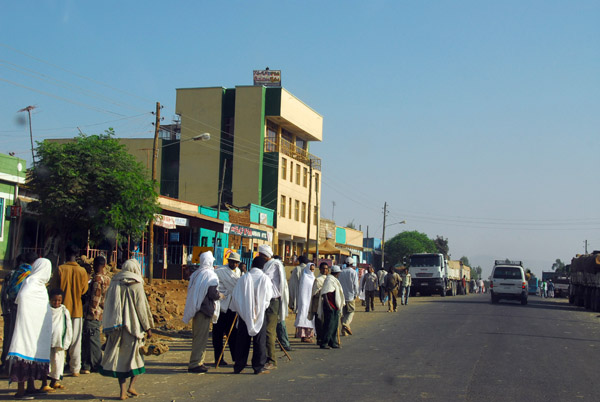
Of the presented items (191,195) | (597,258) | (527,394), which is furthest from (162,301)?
(191,195)

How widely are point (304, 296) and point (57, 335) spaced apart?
647 centimetres

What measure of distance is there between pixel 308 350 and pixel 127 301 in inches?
229

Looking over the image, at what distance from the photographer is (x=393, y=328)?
720 inches

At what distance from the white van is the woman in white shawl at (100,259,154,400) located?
29179 millimetres

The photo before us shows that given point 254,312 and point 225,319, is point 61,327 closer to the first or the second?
point 254,312

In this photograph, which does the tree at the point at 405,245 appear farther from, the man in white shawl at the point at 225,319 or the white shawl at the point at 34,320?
the white shawl at the point at 34,320

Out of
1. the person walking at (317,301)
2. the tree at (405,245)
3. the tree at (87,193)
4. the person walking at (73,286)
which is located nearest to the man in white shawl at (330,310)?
the person walking at (317,301)

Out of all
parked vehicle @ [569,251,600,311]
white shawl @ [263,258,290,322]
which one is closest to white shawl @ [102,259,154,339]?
white shawl @ [263,258,290,322]

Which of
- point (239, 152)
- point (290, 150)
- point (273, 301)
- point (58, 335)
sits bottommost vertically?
point (58, 335)

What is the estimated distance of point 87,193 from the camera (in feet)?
88.4

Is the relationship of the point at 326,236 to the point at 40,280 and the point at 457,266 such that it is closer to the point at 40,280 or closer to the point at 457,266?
the point at 457,266

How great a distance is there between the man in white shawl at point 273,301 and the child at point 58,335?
313cm

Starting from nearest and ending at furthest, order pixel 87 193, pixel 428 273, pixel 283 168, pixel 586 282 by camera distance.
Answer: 1. pixel 87 193
2. pixel 586 282
3. pixel 428 273
4. pixel 283 168

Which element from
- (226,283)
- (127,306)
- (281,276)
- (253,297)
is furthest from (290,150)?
(127,306)
